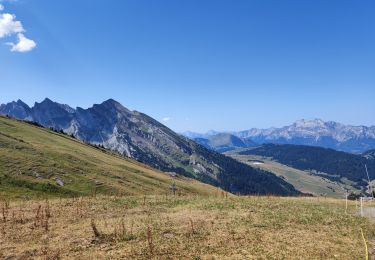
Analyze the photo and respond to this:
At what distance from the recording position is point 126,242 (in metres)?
26.8

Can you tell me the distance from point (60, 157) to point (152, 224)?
86.0 metres

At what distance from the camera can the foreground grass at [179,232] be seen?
24969 mm

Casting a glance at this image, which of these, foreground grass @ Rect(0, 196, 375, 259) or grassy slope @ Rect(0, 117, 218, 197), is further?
grassy slope @ Rect(0, 117, 218, 197)

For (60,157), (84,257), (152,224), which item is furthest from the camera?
(60,157)

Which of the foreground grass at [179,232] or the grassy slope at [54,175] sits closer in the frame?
the foreground grass at [179,232]

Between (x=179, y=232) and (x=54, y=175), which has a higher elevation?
(x=54, y=175)

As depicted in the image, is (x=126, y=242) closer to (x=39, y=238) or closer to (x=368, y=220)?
(x=39, y=238)

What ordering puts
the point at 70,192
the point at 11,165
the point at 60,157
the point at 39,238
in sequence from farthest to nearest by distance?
1. the point at 60,157
2. the point at 11,165
3. the point at 70,192
4. the point at 39,238

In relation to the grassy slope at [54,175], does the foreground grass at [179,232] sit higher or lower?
lower

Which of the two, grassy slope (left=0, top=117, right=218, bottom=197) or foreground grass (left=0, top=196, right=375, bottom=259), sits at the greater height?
grassy slope (left=0, top=117, right=218, bottom=197)

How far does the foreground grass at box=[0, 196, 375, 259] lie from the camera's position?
81.9 ft

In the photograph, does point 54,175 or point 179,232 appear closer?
point 179,232

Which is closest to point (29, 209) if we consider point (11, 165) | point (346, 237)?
point (346, 237)

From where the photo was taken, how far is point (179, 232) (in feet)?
96.2
